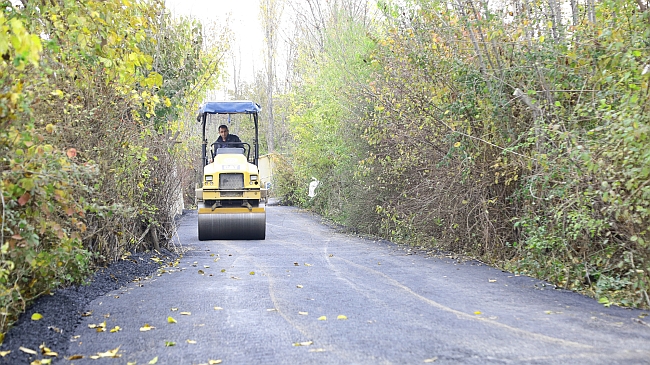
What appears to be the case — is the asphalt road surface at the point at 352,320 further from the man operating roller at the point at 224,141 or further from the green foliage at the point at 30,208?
the man operating roller at the point at 224,141

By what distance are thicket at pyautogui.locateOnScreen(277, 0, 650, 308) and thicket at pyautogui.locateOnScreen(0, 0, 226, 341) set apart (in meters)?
4.42

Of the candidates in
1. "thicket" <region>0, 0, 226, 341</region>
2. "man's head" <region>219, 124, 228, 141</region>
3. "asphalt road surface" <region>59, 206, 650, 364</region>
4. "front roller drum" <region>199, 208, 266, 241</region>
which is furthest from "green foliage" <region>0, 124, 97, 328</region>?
"man's head" <region>219, 124, 228, 141</region>

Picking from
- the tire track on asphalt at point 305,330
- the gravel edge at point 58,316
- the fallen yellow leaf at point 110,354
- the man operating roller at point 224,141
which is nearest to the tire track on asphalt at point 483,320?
the tire track on asphalt at point 305,330

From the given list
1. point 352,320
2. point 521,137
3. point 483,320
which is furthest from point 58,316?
point 521,137

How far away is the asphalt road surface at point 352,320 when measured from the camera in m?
6.05

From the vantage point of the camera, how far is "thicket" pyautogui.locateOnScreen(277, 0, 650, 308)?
8.84 meters

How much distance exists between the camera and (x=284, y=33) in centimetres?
5278

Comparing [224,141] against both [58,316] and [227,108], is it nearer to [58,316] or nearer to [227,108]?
[227,108]

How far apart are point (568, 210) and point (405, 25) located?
5974 mm

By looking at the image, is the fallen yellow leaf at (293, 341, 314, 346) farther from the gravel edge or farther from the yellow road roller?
the yellow road roller

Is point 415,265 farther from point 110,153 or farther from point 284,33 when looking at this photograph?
point 284,33

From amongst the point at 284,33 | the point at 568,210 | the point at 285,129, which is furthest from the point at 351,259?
the point at 285,129

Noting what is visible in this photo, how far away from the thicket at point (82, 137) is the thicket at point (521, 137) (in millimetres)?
4422

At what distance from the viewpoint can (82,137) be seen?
380 inches
